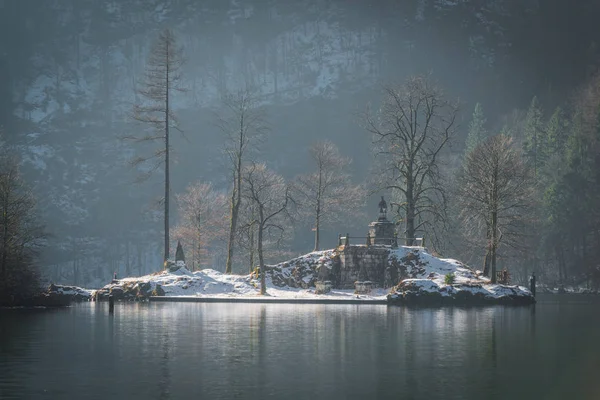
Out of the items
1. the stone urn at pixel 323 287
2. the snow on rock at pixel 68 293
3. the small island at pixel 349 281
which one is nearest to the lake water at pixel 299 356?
the small island at pixel 349 281

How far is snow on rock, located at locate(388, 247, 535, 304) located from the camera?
63938 millimetres

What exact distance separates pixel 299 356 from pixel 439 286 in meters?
33.1

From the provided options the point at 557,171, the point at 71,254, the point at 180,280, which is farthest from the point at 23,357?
the point at 71,254

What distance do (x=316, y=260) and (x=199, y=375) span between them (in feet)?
150

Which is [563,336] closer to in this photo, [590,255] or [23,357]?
[23,357]

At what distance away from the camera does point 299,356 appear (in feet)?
107

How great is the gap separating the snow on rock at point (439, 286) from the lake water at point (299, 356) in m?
10.1

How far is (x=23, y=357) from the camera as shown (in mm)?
32469

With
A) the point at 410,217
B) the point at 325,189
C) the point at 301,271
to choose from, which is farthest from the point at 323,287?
the point at 325,189

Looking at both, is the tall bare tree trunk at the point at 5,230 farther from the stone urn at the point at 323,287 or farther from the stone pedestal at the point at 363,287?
the stone pedestal at the point at 363,287

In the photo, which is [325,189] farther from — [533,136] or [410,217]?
[533,136]

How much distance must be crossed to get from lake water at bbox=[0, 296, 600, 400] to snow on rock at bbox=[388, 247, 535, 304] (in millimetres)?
10098

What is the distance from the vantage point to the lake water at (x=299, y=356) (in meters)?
25.5

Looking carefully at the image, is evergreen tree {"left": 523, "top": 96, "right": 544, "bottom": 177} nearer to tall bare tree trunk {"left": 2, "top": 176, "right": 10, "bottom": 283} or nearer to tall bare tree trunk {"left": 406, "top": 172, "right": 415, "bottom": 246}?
tall bare tree trunk {"left": 406, "top": 172, "right": 415, "bottom": 246}
